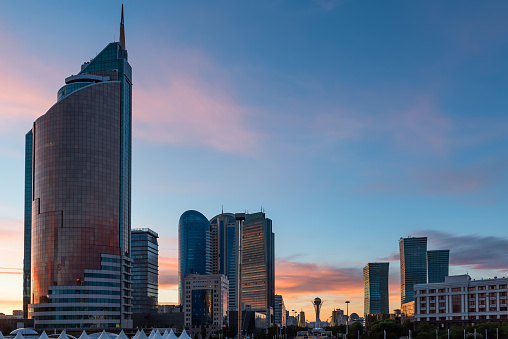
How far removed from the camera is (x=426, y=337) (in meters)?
151

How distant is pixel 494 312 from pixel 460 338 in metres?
50.8

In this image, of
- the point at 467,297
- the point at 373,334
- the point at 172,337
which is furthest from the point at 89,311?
the point at 467,297

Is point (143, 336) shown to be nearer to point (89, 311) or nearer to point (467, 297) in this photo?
point (89, 311)

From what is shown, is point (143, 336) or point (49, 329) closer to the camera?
point (143, 336)

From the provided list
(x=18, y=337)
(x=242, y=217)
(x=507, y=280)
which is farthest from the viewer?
(x=507, y=280)

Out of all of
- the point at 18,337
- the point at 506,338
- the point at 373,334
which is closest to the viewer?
the point at 18,337

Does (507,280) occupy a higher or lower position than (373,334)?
higher

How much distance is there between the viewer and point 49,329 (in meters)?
194

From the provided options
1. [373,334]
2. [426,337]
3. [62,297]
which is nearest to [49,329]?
[62,297]

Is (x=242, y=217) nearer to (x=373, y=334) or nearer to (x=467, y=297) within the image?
(x=373, y=334)

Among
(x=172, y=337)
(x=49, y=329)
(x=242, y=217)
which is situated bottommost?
(x=49, y=329)

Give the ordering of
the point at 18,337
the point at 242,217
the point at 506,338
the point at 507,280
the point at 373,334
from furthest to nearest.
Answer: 1. the point at 507,280
2. the point at 373,334
3. the point at 506,338
4. the point at 242,217
5. the point at 18,337

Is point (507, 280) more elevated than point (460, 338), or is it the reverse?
point (507, 280)

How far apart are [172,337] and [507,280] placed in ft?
434
